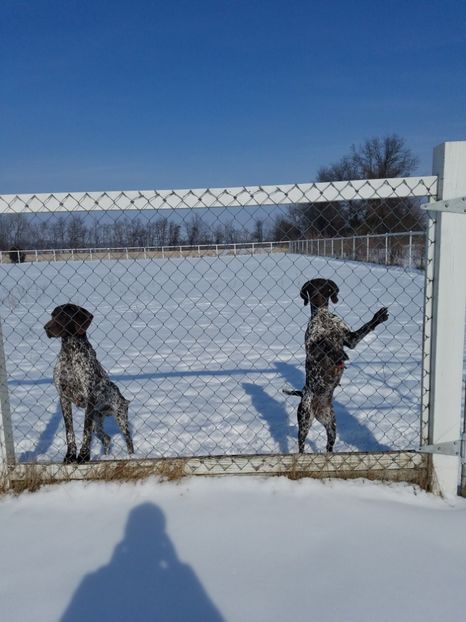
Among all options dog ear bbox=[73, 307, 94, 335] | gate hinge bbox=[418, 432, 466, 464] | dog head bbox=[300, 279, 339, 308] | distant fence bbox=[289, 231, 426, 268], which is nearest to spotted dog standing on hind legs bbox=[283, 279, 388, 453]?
dog head bbox=[300, 279, 339, 308]

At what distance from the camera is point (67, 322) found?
315 centimetres

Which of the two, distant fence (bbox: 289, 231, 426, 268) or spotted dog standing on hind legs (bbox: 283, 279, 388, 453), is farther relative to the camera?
distant fence (bbox: 289, 231, 426, 268)

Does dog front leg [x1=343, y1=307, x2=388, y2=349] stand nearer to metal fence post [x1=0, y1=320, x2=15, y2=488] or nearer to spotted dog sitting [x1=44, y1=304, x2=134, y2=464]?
spotted dog sitting [x1=44, y1=304, x2=134, y2=464]

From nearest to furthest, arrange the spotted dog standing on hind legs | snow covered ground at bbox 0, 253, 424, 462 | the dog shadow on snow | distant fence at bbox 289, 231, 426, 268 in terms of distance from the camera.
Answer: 1. the dog shadow on snow
2. the spotted dog standing on hind legs
3. snow covered ground at bbox 0, 253, 424, 462
4. distant fence at bbox 289, 231, 426, 268

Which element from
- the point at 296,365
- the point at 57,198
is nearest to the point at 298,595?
the point at 57,198

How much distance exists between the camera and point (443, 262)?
7.38ft

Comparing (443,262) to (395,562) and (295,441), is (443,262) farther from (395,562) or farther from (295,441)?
(295,441)

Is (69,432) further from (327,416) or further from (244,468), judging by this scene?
(327,416)

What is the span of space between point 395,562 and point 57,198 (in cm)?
245

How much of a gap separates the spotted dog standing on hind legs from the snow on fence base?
0.56 meters

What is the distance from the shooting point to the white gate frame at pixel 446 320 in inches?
87.1

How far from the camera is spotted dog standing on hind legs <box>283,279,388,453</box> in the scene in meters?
3.11

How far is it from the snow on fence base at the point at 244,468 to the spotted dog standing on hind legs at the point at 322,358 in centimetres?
56

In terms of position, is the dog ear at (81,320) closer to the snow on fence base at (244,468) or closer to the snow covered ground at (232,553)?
the snow on fence base at (244,468)
